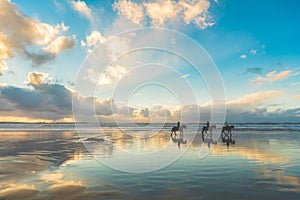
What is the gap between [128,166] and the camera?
42.3 feet

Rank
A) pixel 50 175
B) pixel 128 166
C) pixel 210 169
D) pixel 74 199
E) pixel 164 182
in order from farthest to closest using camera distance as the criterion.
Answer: pixel 128 166
pixel 210 169
pixel 50 175
pixel 164 182
pixel 74 199

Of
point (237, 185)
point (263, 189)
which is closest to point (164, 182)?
point (237, 185)

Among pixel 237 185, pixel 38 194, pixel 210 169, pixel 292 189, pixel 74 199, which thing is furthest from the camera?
pixel 210 169

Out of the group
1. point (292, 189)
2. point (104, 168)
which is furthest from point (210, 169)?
point (104, 168)

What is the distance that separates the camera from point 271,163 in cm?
1347

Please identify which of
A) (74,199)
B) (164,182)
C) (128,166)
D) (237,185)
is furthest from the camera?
(128,166)

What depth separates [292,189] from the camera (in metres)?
8.31

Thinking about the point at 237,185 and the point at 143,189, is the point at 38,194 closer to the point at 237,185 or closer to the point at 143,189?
the point at 143,189

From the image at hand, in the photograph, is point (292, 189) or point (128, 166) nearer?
point (292, 189)

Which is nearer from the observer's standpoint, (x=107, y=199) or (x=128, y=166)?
(x=107, y=199)

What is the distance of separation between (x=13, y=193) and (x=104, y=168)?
4854 millimetres

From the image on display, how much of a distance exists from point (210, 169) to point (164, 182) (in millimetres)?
3488

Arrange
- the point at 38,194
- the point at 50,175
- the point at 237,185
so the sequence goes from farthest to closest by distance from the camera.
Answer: the point at 50,175
the point at 237,185
the point at 38,194

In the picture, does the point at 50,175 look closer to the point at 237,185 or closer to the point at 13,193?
the point at 13,193
